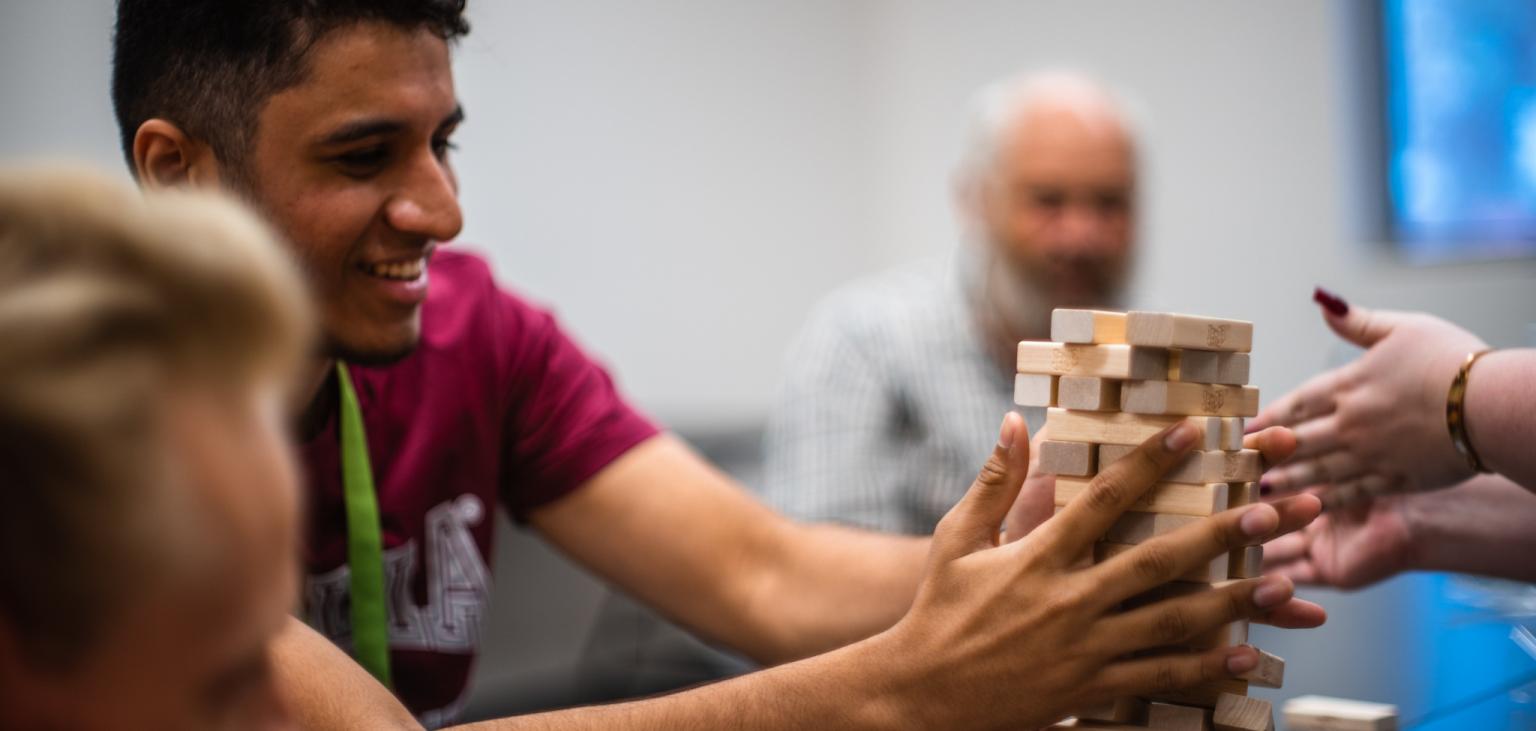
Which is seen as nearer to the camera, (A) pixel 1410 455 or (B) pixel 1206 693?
(B) pixel 1206 693

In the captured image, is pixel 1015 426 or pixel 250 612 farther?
pixel 1015 426

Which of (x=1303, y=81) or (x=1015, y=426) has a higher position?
(x=1303, y=81)

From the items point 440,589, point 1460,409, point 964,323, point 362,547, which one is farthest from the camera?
point 964,323

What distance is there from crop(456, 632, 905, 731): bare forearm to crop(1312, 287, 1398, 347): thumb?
68cm

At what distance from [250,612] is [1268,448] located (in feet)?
2.91

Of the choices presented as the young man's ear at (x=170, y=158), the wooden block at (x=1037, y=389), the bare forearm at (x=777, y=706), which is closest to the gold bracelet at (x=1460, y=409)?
the wooden block at (x=1037, y=389)

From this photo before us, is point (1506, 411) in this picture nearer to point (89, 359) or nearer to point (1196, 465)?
point (1196, 465)

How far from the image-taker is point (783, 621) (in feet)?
5.50

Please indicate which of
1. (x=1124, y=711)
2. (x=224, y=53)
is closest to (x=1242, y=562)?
(x=1124, y=711)

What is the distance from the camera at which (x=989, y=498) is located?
107 cm

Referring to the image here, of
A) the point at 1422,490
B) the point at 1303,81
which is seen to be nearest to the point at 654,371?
the point at 1303,81

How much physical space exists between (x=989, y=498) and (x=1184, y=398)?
18 centimetres

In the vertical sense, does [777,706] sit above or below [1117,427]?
below

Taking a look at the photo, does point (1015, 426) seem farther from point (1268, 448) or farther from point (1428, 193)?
point (1428, 193)
